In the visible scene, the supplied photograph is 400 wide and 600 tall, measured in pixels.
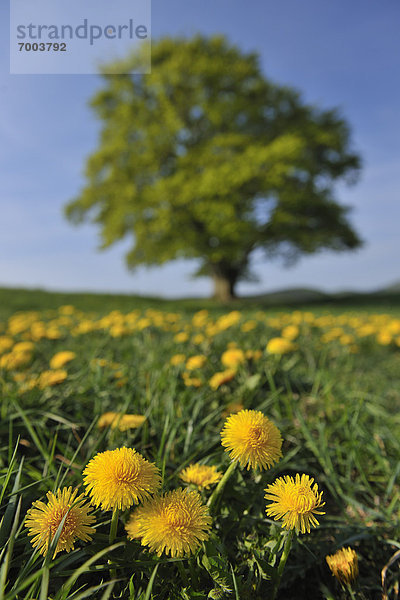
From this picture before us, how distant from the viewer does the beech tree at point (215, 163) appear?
44.0ft

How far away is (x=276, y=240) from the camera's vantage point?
16.4m

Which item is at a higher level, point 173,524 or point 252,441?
point 252,441

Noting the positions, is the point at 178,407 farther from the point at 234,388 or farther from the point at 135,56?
the point at 135,56

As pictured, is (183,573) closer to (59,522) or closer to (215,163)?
(59,522)

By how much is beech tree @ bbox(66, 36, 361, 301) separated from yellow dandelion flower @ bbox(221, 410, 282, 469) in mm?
12476

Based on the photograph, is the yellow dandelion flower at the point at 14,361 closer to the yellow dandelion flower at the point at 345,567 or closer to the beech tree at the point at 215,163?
the yellow dandelion flower at the point at 345,567

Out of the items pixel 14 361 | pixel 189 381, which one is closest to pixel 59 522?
pixel 189 381

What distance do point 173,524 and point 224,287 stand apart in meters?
A: 16.0

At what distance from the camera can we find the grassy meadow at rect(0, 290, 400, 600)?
2.38 ft

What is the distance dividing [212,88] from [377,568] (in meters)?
16.4

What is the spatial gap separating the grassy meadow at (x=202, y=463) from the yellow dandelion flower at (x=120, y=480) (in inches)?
2.4

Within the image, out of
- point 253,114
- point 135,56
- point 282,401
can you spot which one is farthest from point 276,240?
point 282,401

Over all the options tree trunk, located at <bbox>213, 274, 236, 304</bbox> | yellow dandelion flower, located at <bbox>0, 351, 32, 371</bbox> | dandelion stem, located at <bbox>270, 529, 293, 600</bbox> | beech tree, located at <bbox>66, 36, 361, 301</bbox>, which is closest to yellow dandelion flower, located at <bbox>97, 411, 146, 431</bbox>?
dandelion stem, located at <bbox>270, 529, 293, 600</bbox>

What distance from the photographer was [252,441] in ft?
2.28
